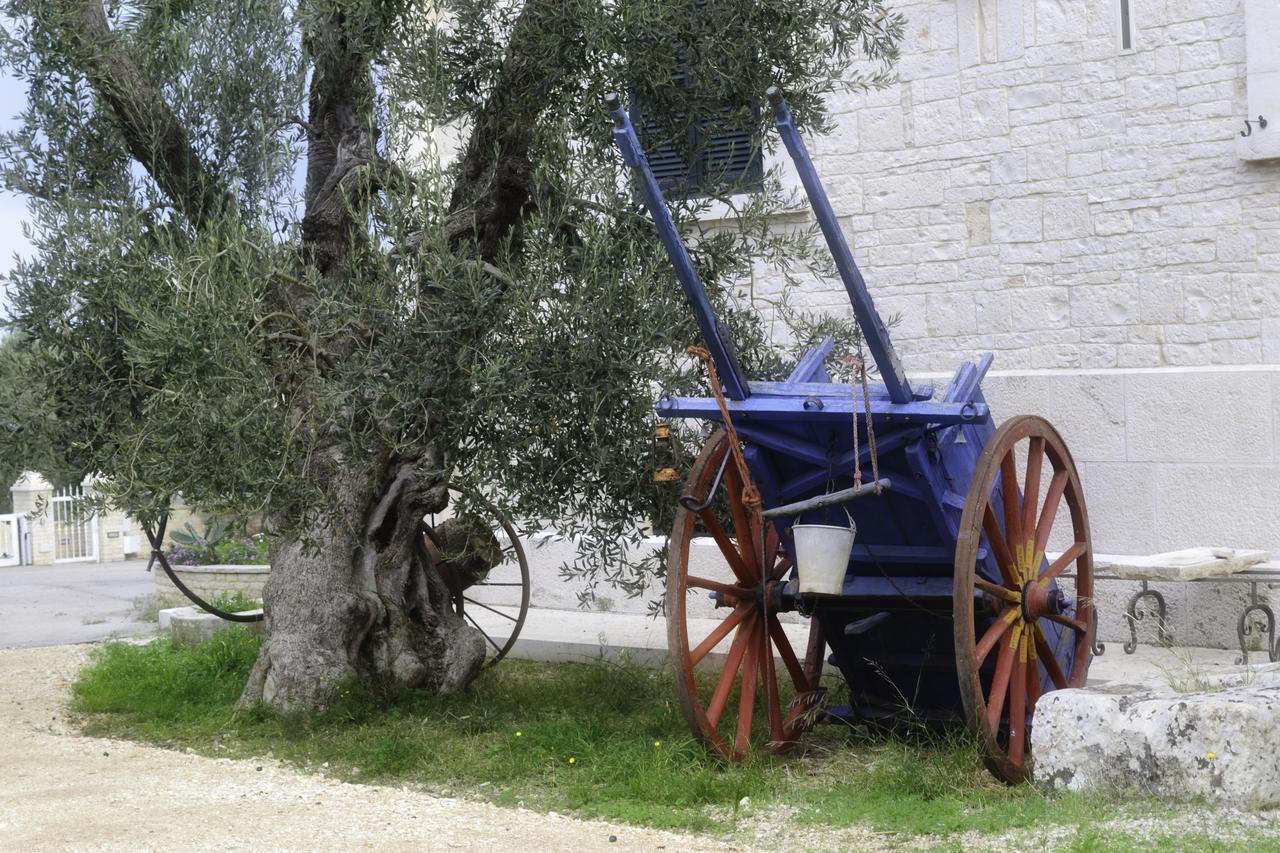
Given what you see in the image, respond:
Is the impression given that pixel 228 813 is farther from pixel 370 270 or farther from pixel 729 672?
pixel 370 270

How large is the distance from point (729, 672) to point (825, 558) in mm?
1049

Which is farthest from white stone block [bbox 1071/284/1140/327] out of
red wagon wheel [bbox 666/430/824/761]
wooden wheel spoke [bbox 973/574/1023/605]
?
wooden wheel spoke [bbox 973/574/1023/605]

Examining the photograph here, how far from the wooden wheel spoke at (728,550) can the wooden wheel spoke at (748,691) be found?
21cm

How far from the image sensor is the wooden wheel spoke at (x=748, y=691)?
6012 mm

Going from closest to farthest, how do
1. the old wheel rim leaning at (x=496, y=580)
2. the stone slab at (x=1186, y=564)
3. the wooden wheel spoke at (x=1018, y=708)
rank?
the wooden wheel spoke at (x=1018, y=708) → the old wheel rim leaning at (x=496, y=580) → the stone slab at (x=1186, y=564)

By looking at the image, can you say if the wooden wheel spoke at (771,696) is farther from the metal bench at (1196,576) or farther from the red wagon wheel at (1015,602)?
the metal bench at (1196,576)

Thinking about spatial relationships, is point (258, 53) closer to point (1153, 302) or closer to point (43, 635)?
point (1153, 302)

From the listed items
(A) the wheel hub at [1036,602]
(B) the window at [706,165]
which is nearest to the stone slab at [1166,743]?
(A) the wheel hub at [1036,602]

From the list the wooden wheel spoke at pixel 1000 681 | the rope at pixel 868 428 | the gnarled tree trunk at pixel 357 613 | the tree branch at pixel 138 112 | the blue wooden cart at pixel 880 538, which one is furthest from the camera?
the gnarled tree trunk at pixel 357 613

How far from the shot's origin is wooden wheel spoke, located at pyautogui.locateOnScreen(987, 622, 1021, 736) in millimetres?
5410

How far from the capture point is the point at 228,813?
18.1 feet

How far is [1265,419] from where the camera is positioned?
8258 millimetres

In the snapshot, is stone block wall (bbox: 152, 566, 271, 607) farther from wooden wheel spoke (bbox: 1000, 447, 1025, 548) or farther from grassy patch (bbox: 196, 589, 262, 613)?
wooden wheel spoke (bbox: 1000, 447, 1025, 548)

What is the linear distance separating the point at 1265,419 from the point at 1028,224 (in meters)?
2.00
